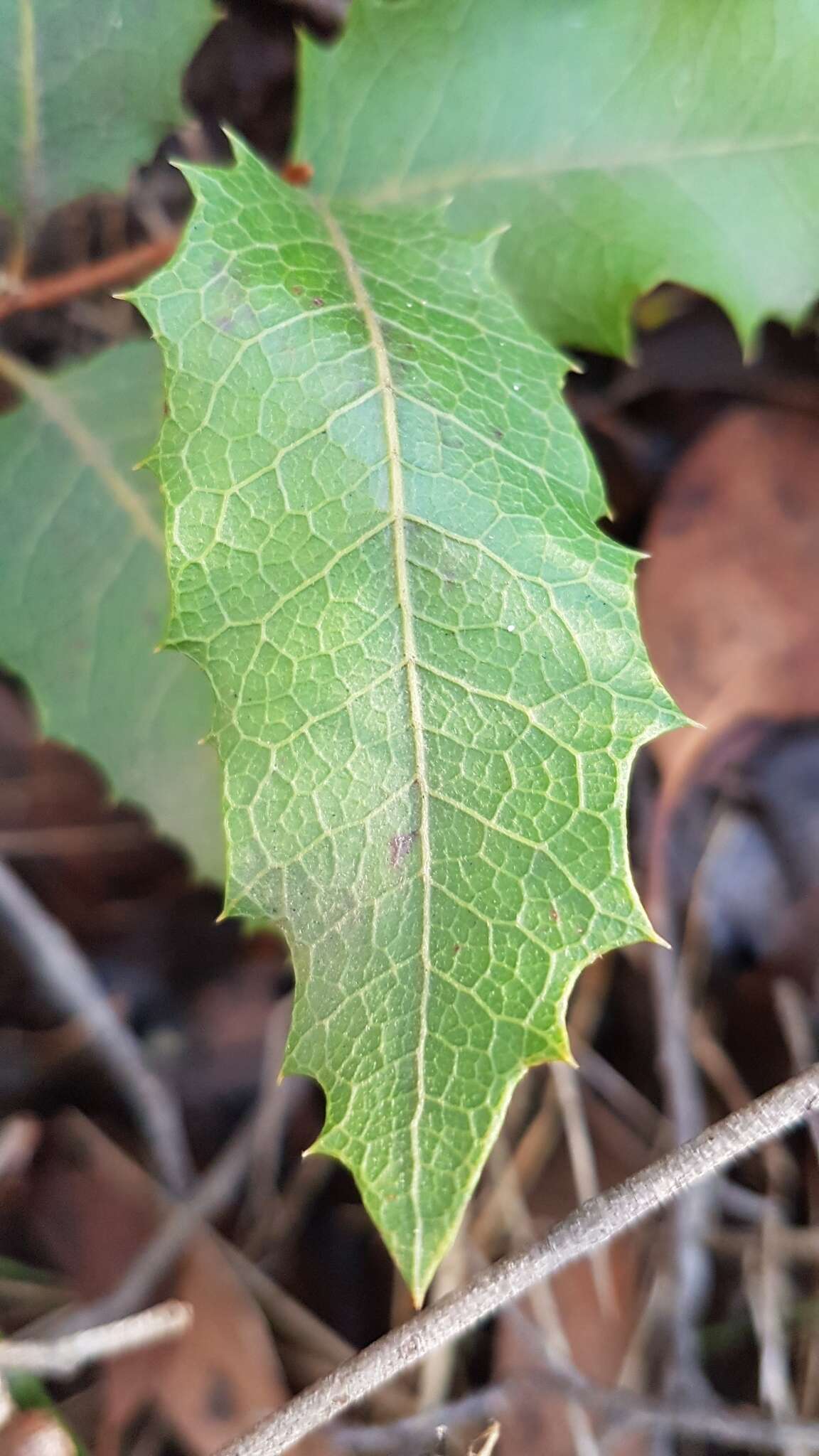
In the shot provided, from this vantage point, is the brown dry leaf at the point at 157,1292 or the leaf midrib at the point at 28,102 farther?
the brown dry leaf at the point at 157,1292

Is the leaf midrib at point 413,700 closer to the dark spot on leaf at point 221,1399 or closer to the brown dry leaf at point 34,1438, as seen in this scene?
the brown dry leaf at point 34,1438

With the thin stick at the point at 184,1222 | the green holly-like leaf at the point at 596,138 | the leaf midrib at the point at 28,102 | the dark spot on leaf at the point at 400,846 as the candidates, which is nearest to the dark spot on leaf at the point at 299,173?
the green holly-like leaf at the point at 596,138

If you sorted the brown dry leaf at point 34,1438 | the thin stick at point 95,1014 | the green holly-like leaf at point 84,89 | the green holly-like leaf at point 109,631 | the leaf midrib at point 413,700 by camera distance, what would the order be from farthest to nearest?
the thin stick at point 95,1014
the green holly-like leaf at point 109,631
the green holly-like leaf at point 84,89
the brown dry leaf at point 34,1438
the leaf midrib at point 413,700

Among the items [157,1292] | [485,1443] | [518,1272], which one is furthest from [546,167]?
[157,1292]

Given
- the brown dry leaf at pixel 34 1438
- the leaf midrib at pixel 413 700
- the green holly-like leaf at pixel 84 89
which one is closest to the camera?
the leaf midrib at pixel 413 700

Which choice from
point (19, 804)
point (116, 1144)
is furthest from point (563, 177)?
point (116, 1144)

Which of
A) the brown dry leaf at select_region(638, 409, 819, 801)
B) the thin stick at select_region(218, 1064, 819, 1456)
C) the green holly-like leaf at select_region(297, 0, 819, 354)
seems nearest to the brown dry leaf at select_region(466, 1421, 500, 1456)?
the thin stick at select_region(218, 1064, 819, 1456)
